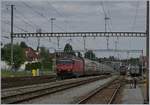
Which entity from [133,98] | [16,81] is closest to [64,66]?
[16,81]

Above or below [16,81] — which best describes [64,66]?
above

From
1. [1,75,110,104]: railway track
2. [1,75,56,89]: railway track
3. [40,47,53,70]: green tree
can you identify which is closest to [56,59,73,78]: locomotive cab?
[1,75,56,89]: railway track

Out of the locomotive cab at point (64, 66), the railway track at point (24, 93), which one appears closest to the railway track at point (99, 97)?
the railway track at point (24, 93)

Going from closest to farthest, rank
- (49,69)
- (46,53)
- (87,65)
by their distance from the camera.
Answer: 1. (87,65)
2. (49,69)
3. (46,53)

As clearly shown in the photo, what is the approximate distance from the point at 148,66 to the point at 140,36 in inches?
1680

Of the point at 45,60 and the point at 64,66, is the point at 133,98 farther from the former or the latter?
the point at 45,60

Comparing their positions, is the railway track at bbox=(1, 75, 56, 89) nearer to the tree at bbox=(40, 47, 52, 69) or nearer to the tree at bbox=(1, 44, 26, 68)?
the tree at bbox=(40, 47, 52, 69)

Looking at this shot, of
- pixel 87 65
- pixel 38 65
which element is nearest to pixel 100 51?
pixel 38 65

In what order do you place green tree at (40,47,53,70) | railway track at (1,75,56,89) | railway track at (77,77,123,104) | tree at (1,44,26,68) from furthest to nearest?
green tree at (40,47,53,70), tree at (1,44,26,68), railway track at (1,75,56,89), railway track at (77,77,123,104)

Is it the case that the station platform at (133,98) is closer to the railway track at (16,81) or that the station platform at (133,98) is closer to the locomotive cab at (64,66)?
the railway track at (16,81)

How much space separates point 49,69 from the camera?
362 ft

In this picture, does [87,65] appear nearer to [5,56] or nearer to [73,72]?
[73,72]

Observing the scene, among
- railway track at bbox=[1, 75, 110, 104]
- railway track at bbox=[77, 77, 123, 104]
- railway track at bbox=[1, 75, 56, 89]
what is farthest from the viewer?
railway track at bbox=[1, 75, 56, 89]

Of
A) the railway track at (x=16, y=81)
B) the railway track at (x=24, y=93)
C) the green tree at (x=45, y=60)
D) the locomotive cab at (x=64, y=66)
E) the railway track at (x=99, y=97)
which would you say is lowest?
the railway track at (x=99, y=97)
